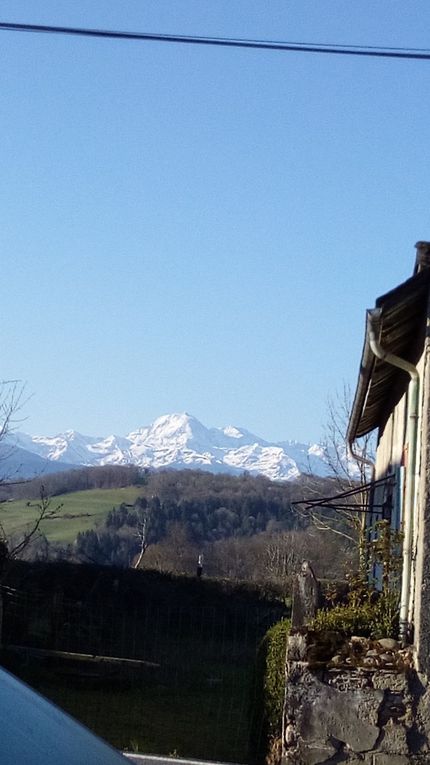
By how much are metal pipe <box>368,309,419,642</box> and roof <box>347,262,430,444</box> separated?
0.35 ft

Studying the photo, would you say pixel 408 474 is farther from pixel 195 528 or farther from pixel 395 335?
pixel 195 528

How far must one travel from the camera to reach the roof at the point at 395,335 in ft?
21.1

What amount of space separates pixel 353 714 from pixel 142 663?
6851 millimetres

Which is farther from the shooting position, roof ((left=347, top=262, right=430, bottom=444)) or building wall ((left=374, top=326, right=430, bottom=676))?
roof ((left=347, top=262, right=430, bottom=444))

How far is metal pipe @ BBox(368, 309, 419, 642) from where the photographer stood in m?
6.74

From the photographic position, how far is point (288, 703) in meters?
6.63

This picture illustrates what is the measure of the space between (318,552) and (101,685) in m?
11.3

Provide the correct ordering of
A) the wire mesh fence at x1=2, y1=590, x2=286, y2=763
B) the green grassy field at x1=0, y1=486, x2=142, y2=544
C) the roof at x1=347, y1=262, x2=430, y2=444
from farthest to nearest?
the green grassy field at x1=0, y1=486, x2=142, y2=544 → the wire mesh fence at x1=2, y1=590, x2=286, y2=763 → the roof at x1=347, y1=262, x2=430, y2=444

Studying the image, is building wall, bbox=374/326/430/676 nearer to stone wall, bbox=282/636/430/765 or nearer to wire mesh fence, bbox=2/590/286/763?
stone wall, bbox=282/636/430/765

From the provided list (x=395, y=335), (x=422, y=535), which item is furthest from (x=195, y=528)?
(x=422, y=535)

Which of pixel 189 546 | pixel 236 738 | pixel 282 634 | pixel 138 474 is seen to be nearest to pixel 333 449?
pixel 189 546

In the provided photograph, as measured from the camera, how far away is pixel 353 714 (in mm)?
6527

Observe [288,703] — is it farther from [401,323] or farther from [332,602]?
[401,323]

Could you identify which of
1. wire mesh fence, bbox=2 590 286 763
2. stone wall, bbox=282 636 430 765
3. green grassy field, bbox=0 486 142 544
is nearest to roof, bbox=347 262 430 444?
stone wall, bbox=282 636 430 765
